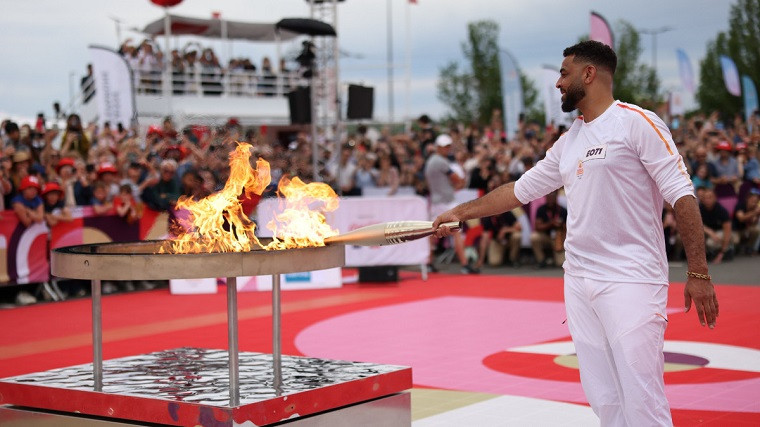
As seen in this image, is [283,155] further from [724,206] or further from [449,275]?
[724,206]

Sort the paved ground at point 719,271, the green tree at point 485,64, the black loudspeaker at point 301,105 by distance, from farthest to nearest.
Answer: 1. the green tree at point 485,64
2. the black loudspeaker at point 301,105
3. the paved ground at point 719,271

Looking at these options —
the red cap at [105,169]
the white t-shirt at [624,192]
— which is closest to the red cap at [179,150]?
the red cap at [105,169]

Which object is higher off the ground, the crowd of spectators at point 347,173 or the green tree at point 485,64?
the green tree at point 485,64

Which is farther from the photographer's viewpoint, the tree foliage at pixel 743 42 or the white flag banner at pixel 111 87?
→ the tree foliage at pixel 743 42

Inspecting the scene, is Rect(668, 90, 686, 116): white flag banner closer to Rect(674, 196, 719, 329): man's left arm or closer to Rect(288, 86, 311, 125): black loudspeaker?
Rect(288, 86, 311, 125): black loudspeaker

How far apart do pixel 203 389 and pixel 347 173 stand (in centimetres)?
1524

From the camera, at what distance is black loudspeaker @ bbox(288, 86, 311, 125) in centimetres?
2000

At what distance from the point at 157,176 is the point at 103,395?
11589mm

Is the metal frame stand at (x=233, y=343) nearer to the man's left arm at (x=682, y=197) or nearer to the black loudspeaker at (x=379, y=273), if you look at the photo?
the man's left arm at (x=682, y=197)

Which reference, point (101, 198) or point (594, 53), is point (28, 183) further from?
point (594, 53)

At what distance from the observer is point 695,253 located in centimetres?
455

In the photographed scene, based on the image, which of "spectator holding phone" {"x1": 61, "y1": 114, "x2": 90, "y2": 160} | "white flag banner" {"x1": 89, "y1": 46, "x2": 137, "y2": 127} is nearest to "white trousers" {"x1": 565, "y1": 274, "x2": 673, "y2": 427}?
"spectator holding phone" {"x1": 61, "y1": 114, "x2": 90, "y2": 160}

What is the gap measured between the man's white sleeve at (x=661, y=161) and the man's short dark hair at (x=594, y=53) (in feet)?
1.55

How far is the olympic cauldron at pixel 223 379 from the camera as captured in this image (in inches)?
191
